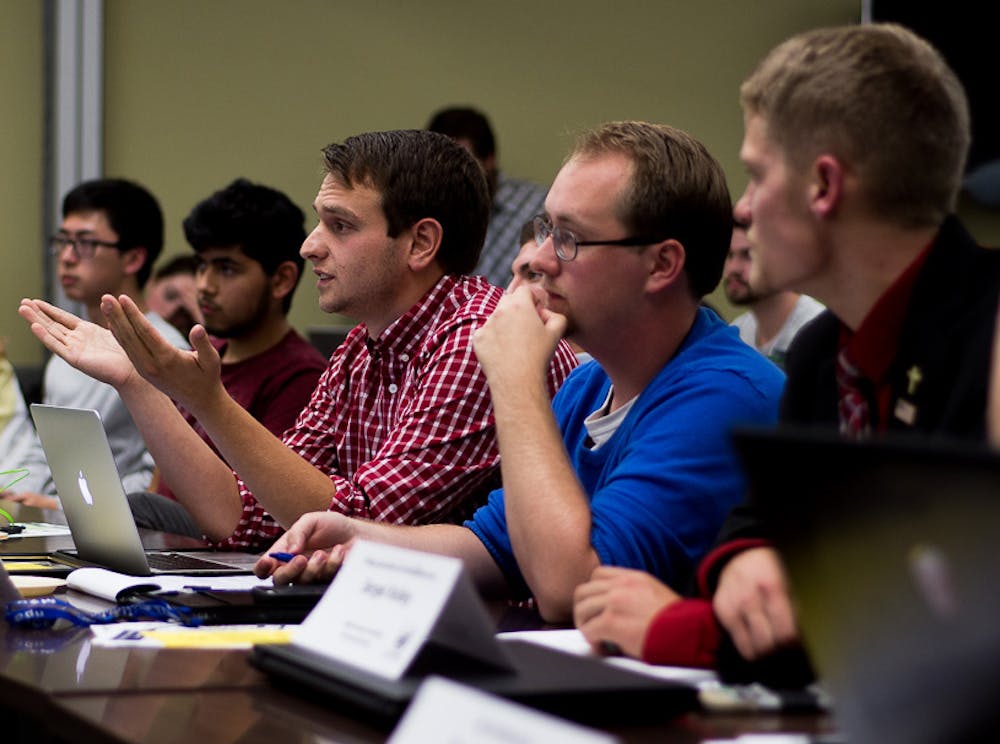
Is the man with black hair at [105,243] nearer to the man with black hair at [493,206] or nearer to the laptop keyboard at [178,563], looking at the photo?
the man with black hair at [493,206]

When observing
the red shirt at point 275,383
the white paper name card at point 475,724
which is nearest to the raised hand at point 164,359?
the red shirt at point 275,383

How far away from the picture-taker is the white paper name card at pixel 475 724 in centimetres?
68

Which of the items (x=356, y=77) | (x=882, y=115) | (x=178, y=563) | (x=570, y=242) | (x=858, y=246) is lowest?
(x=178, y=563)

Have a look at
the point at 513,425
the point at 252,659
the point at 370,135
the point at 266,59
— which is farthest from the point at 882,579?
the point at 266,59

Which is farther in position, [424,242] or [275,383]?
[275,383]

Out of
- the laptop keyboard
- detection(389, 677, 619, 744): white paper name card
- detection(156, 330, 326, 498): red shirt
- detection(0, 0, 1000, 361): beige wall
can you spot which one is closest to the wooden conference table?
detection(389, 677, 619, 744): white paper name card

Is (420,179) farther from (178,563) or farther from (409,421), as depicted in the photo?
(178,563)

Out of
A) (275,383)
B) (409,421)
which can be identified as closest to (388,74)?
(275,383)

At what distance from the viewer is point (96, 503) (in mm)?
1746

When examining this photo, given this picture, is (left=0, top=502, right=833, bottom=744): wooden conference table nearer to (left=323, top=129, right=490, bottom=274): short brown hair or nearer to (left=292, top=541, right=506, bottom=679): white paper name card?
(left=292, top=541, right=506, bottom=679): white paper name card

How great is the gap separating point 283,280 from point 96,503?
51.1 inches

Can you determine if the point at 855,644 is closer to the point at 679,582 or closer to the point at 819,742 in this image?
the point at 819,742

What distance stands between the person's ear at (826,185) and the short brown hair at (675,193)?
0.49 metres

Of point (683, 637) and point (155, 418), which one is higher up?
point (683, 637)
